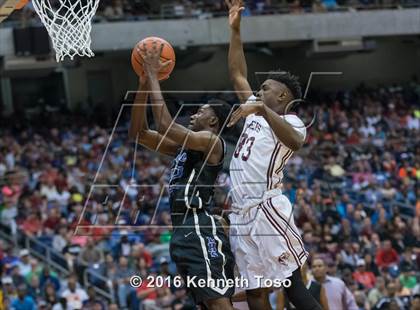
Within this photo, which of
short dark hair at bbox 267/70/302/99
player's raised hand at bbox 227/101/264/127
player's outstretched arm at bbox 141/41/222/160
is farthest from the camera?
short dark hair at bbox 267/70/302/99

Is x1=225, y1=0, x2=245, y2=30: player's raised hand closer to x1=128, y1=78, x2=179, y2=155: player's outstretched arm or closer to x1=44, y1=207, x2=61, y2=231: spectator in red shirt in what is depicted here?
x1=128, y1=78, x2=179, y2=155: player's outstretched arm

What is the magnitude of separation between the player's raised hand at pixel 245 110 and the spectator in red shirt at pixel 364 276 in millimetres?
9043

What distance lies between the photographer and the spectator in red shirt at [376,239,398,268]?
53.4 feet

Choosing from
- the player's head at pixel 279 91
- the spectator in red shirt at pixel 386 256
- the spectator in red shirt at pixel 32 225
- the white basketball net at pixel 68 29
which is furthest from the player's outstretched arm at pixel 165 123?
the spectator in red shirt at pixel 32 225

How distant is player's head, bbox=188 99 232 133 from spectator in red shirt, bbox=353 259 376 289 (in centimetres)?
824

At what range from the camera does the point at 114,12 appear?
21969mm

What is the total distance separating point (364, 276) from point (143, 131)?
355 inches

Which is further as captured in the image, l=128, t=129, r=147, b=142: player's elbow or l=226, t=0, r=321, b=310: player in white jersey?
l=226, t=0, r=321, b=310: player in white jersey

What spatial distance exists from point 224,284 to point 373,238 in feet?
33.4

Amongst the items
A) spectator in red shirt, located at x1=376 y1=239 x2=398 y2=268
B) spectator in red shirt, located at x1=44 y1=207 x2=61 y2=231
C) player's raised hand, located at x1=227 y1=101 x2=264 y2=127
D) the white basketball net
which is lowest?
spectator in red shirt, located at x1=376 y1=239 x2=398 y2=268

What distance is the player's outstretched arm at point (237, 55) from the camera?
302 inches

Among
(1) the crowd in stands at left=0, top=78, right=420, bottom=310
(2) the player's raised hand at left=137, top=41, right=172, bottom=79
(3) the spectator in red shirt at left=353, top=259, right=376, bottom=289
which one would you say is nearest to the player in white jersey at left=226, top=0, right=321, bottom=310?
(2) the player's raised hand at left=137, top=41, right=172, bottom=79

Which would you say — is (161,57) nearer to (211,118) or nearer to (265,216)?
(211,118)

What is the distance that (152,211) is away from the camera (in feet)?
56.0
